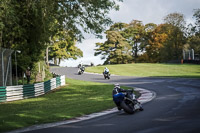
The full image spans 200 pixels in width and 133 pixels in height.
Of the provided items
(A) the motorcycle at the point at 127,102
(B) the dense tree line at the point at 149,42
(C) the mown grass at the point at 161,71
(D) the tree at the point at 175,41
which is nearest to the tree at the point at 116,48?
(B) the dense tree line at the point at 149,42

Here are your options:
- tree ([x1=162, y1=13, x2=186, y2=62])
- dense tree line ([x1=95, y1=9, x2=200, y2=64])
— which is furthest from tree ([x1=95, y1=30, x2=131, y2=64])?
tree ([x1=162, y1=13, x2=186, y2=62])

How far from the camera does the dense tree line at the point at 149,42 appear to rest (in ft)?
239

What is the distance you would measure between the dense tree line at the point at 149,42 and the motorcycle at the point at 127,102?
57.3 m

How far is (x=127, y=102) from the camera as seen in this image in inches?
505

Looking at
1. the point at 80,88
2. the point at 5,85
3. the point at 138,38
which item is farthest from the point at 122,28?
the point at 5,85

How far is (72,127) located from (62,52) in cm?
7232

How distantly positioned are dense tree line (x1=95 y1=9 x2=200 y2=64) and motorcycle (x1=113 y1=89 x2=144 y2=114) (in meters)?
57.3

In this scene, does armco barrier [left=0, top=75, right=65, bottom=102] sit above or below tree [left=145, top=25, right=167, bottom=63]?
below

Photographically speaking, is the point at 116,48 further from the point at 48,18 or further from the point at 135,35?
the point at 48,18

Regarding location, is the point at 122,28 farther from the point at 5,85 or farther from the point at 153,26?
the point at 5,85

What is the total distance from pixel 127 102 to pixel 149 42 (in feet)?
240

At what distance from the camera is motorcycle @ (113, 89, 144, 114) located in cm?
1233

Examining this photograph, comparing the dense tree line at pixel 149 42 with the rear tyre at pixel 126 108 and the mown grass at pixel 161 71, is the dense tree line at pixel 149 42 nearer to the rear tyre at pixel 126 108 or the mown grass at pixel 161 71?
the mown grass at pixel 161 71

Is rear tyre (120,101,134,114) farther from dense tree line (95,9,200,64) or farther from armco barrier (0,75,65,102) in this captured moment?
dense tree line (95,9,200,64)
